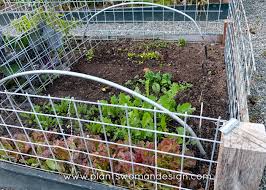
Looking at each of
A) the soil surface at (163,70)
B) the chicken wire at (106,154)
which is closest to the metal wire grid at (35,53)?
the soil surface at (163,70)

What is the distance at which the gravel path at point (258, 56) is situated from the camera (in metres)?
2.26

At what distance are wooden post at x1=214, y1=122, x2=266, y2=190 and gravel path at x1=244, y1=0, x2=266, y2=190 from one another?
26.3 inches

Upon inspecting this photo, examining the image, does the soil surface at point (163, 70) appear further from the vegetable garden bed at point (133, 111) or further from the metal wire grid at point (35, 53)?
the metal wire grid at point (35, 53)

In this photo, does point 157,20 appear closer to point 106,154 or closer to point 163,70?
point 163,70

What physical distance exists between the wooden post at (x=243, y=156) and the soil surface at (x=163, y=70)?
38.5 inches

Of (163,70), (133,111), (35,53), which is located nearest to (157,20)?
(163,70)

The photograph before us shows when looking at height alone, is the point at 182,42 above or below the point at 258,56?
above

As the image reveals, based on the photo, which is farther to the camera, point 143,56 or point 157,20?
point 157,20

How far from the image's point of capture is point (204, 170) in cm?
174

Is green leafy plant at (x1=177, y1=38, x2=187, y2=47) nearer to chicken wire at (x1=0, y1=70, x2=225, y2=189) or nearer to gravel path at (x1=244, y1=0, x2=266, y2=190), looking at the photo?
gravel path at (x1=244, y1=0, x2=266, y2=190)

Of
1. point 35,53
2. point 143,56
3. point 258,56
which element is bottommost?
point 258,56

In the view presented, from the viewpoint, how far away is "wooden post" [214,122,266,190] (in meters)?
1.13

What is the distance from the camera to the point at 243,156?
114 centimetres

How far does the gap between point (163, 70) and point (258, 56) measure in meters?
0.99
